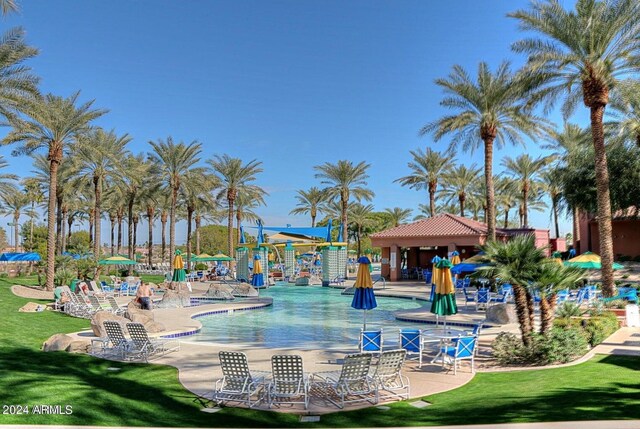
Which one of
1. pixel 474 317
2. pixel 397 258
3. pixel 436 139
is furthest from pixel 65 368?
pixel 397 258

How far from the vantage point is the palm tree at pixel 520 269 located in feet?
35.9

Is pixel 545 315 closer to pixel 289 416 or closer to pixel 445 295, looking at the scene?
pixel 445 295

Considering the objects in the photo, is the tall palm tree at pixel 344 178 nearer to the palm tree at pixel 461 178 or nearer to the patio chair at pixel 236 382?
the palm tree at pixel 461 178

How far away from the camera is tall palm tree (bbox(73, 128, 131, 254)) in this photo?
3459 cm

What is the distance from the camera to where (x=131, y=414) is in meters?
7.21

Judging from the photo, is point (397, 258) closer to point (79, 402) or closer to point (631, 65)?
point (631, 65)

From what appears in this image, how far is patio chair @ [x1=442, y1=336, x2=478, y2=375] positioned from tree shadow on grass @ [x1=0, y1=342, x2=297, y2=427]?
158 inches

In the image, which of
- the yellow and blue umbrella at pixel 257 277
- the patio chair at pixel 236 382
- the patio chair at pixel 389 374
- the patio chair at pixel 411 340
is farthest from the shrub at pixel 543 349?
the yellow and blue umbrella at pixel 257 277

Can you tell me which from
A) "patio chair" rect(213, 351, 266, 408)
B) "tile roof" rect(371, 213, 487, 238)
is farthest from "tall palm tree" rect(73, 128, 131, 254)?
"patio chair" rect(213, 351, 266, 408)

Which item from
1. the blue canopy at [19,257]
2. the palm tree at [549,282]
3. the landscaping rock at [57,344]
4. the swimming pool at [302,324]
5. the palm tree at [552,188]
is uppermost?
the palm tree at [552,188]

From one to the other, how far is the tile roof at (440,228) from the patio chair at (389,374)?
28.4 meters

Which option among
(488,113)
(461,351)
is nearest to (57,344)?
(461,351)

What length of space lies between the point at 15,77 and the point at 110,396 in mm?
17640

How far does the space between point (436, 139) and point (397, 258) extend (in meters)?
12.1
